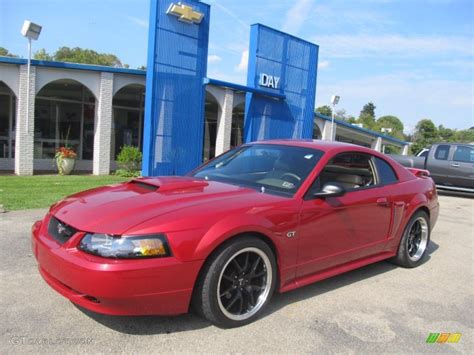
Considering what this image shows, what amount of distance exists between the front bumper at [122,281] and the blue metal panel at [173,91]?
9.43 metres

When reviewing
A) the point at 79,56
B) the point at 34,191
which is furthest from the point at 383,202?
the point at 79,56

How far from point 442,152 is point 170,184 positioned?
45.8ft

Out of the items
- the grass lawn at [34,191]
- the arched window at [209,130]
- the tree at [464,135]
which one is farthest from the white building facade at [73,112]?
the tree at [464,135]

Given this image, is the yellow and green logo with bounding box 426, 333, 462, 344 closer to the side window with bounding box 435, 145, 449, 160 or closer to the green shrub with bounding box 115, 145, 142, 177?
the green shrub with bounding box 115, 145, 142, 177

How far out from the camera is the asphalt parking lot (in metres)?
3.12

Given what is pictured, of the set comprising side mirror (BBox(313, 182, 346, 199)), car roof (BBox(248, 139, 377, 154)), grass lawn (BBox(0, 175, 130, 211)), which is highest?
car roof (BBox(248, 139, 377, 154))

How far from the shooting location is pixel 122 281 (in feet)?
9.49

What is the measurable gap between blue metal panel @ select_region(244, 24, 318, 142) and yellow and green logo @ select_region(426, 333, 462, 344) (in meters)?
12.3

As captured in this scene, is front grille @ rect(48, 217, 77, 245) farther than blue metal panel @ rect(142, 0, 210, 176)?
No

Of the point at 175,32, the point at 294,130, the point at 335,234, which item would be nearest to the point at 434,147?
the point at 294,130

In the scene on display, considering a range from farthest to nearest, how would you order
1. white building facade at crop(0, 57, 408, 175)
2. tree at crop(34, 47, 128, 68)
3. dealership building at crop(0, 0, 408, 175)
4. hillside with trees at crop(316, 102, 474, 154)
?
hillside with trees at crop(316, 102, 474, 154) < tree at crop(34, 47, 128, 68) < white building facade at crop(0, 57, 408, 175) < dealership building at crop(0, 0, 408, 175)

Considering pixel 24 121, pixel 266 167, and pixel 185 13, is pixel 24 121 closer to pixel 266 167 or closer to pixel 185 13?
pixel 185 13

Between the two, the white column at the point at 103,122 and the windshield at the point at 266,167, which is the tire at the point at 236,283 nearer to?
the windshield at the point at 266,167

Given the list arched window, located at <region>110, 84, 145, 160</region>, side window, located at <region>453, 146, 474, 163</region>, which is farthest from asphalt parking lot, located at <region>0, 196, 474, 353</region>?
arched window, located at <region>110, 84, 145, 160</region>
